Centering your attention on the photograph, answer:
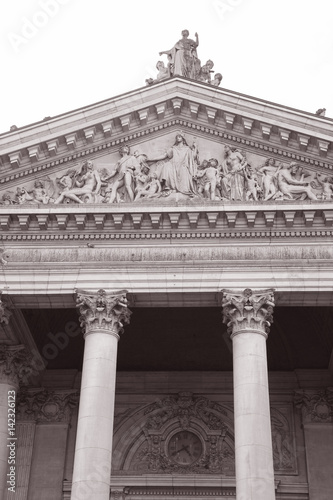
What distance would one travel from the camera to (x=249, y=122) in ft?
65.2

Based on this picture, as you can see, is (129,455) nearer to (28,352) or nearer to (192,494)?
(192,494)

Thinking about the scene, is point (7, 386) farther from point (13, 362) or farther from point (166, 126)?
point (166, 126)

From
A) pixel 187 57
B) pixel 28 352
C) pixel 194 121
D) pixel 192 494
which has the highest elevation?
pixel 187 57

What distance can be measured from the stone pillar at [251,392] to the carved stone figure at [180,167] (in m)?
3.32

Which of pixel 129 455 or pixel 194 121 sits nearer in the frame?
pixel 194 121

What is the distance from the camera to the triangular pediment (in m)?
19.1

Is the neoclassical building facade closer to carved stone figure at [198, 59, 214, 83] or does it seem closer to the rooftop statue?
the rooftop statue

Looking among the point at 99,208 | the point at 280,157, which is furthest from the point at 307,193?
the point at 99,208

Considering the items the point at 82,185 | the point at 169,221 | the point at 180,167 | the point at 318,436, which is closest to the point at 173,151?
the point at 180,167

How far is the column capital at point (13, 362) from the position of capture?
1992cm

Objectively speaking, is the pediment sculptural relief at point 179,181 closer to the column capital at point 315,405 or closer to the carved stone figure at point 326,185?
the carved stone figure at point 326,185

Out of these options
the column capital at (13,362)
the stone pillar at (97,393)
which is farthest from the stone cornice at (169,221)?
the column capital at (13,362)

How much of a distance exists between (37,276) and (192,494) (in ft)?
27.4

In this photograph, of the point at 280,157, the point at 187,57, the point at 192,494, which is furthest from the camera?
the point at 187,57
